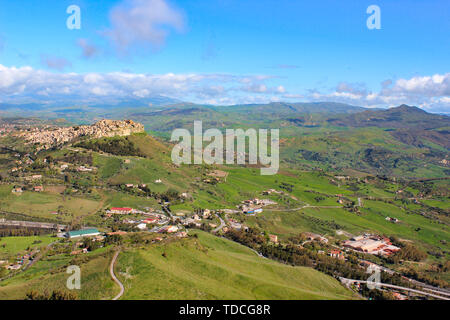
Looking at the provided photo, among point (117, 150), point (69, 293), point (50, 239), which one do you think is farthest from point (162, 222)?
point (117, 150)

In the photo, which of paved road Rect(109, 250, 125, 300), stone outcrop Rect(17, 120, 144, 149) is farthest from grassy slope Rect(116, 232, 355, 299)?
stone outcrop Rect(17, 120, 144, 149)

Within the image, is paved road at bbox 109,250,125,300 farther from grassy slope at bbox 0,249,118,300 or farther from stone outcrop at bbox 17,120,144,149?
stone outcrop at bbox 17,120,144,149

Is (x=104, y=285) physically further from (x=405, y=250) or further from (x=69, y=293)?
(x=405, y=250)

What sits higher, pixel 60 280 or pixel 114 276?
pixel 114 276

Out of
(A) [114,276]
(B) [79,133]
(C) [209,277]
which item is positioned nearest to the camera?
(A) [114,276]

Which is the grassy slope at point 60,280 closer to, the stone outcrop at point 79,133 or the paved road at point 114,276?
the paved road at point 114,276

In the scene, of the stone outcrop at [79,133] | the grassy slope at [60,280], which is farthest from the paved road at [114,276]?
the stone outcrop at [79,133]

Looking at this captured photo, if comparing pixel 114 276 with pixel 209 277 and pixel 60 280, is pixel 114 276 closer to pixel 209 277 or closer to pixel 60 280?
pixel 60 280

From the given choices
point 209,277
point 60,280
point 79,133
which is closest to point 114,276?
point 60,280

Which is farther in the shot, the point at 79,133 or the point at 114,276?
the point at 79,133
